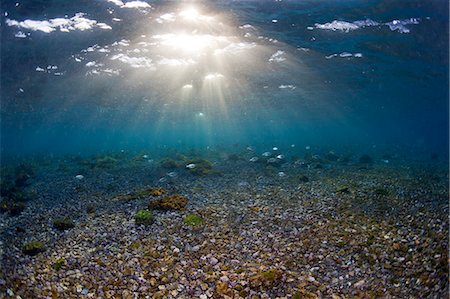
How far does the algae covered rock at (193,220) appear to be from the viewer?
11883 millimetres

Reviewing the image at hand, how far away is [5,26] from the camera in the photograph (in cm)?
1969

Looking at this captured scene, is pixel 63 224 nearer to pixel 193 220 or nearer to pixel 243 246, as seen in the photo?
pixel 193 220

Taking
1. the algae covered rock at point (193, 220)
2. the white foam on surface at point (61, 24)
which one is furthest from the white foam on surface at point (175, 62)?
the algae covered rock at point (193, 220)

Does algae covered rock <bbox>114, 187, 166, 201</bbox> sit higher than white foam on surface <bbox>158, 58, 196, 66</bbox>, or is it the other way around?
white foam on surface <bbox>158, 58, 196, 66</bbox>

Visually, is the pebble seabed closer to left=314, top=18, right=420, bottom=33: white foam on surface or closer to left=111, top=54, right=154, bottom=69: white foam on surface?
left=314, top=18, right=420, bottom=33: white foam on surface

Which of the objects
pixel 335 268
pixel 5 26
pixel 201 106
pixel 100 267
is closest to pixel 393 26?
pixel 335 268

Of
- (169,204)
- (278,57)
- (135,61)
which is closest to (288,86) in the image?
(278,57)

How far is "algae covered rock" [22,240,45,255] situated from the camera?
9.73 metres

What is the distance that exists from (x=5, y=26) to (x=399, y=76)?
41712 millimetres

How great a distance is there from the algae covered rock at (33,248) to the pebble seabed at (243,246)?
16 cm

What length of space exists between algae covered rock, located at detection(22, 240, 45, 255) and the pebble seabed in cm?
16

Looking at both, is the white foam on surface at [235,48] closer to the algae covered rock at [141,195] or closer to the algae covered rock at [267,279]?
the algae covered rock at [141,195]

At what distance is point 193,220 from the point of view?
12.1m

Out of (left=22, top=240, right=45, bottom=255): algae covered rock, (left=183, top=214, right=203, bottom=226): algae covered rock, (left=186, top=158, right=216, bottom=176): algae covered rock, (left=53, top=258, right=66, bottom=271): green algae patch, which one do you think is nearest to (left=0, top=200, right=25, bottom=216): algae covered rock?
(left=22, top=240, right=45, bottom=255): algae covered rock
